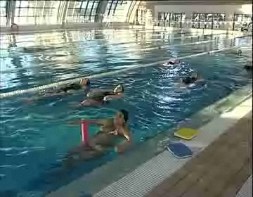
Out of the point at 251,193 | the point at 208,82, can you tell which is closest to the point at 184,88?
the point at 208,82

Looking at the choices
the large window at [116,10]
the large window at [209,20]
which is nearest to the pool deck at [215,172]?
the large window at [209,20]

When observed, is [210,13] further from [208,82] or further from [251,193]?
[251,193]

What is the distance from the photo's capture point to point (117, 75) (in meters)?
9.66

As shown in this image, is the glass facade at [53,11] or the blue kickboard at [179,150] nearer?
the blue kickboard at [179,150]

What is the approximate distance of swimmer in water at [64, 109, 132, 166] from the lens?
4.23 m

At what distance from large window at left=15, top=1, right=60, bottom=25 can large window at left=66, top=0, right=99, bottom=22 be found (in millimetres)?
1479

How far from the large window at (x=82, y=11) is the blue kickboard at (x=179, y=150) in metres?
24.9

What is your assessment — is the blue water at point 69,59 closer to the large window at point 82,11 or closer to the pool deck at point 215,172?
the pool deck at point 215,172

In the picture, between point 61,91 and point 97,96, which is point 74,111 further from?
point 61,91

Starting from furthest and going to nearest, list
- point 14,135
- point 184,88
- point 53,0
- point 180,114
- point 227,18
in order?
point 227,18
point 53,0
point 184,88
point 180,114
point 14,135

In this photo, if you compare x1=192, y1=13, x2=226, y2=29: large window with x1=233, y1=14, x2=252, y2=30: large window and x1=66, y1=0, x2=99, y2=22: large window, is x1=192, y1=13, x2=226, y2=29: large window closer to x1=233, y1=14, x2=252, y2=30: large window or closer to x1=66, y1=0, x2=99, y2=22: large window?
x1=233, y1=14, x2=252, y2=30: large window

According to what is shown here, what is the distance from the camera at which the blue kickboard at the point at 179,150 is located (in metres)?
3.73

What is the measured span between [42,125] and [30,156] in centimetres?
114

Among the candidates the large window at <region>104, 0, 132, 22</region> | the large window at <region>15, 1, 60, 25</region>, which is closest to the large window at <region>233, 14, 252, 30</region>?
the large window at <region>104, 0, 132, 22</region>
